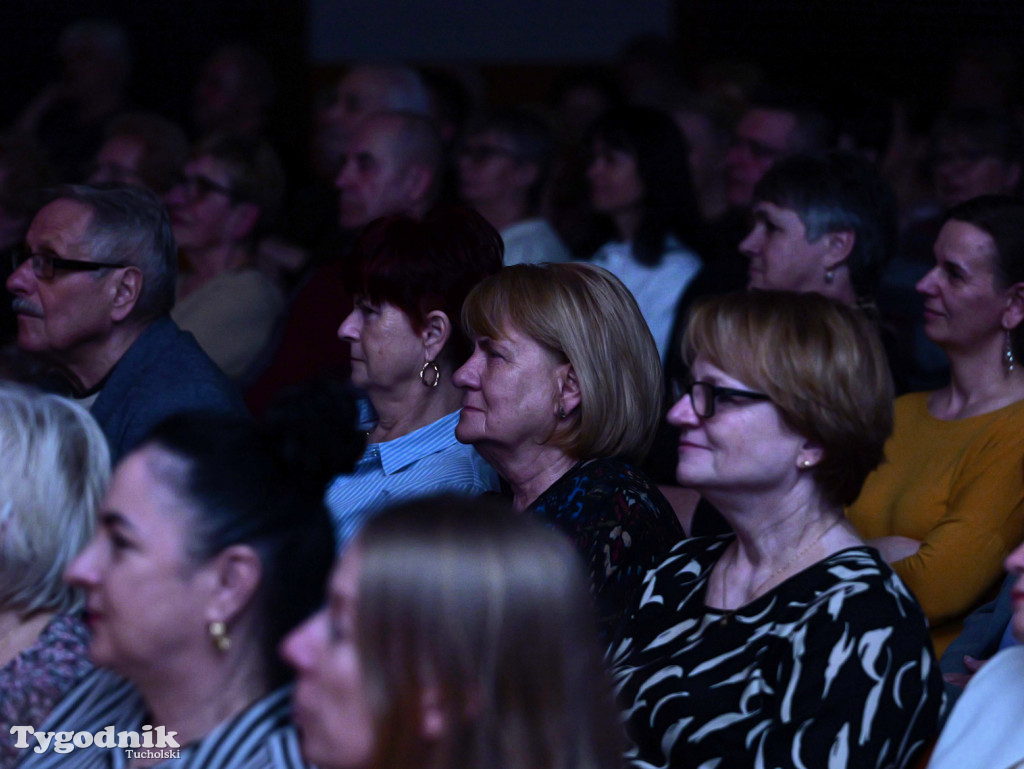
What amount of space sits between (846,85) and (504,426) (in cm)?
278

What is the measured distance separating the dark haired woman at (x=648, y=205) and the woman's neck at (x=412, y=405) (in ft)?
3.99

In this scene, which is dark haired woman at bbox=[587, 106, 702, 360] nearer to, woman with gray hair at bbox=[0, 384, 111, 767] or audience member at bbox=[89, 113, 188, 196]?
audience member at bbox=[89, 113, 188, 196]

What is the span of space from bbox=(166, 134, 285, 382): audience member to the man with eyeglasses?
103 centimetres

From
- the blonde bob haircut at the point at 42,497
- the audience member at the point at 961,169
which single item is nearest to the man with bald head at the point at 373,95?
the audience member at the point at 961,169

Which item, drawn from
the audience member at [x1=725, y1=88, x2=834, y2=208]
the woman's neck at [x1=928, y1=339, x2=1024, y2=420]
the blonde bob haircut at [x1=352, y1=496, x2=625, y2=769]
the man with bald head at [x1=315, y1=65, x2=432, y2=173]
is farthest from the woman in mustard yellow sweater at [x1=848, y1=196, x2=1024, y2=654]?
the man with bald head at [x1=315, y1=65, x2=432, y2=173]

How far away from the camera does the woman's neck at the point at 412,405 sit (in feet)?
8.81

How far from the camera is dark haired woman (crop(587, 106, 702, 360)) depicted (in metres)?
3.82

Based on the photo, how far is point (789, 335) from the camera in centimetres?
195

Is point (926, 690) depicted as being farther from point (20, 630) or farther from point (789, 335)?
point (20, 630)

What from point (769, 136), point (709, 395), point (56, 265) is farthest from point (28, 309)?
point (769, 136)

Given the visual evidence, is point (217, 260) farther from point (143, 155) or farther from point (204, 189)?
point (143, 155)

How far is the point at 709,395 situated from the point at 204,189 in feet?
8.94

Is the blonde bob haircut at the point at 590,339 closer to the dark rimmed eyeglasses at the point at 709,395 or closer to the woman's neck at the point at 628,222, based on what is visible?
the dark rimmed eyeglasses at the point at 709,395

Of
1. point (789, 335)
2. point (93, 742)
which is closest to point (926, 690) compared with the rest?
point (789, 335)
